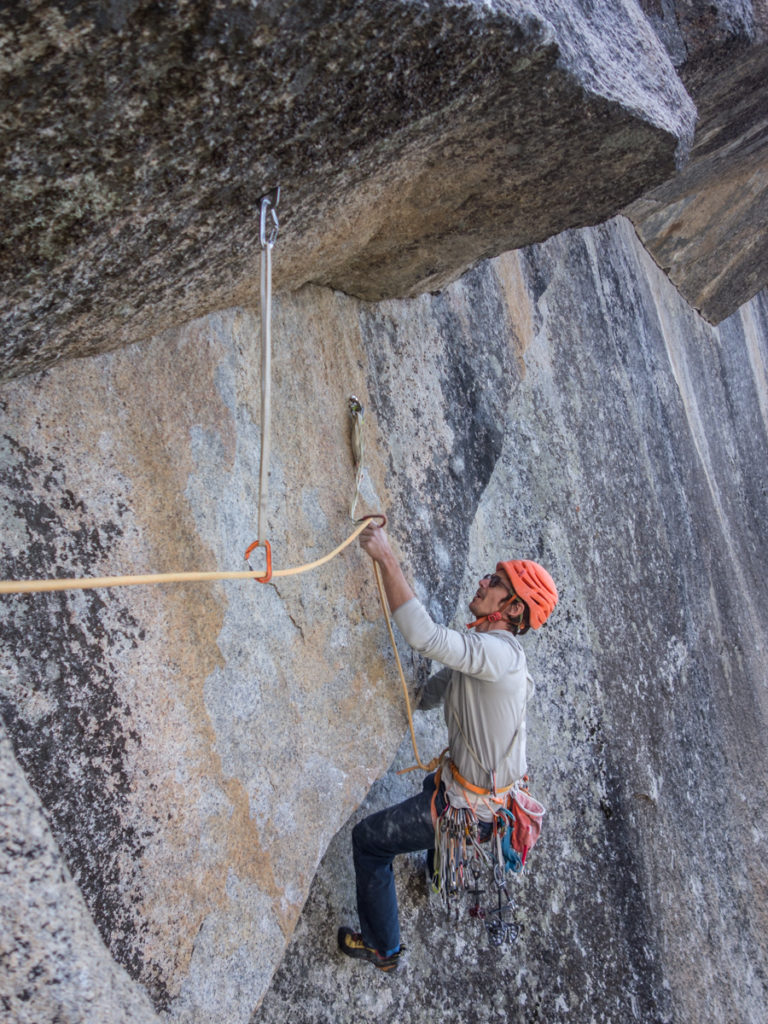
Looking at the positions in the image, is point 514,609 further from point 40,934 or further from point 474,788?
point 40,934

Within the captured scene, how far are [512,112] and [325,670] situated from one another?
1331 mm

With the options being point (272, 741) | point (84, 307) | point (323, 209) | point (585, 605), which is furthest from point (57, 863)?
point (585, 605)

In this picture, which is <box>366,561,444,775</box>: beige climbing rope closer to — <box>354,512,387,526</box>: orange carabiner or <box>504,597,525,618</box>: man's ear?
<box>354,512,387,526</box>: orange carabiner

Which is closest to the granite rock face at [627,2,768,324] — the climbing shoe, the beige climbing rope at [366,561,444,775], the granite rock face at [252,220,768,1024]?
the granite rock face at [252,220,768,1024]

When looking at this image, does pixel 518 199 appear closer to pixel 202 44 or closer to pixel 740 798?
pixel 202 44

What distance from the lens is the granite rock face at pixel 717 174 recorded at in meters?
2.50

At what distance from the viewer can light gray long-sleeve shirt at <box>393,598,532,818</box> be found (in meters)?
2.05

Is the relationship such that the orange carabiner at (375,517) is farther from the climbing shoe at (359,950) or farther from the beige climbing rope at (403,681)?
the climbing shoe at (359,950)

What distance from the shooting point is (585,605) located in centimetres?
340

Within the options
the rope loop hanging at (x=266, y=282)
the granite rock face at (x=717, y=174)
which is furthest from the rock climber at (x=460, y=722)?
the granite rock face at (x=717, y=174)

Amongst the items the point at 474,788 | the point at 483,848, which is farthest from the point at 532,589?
the point at 483,848

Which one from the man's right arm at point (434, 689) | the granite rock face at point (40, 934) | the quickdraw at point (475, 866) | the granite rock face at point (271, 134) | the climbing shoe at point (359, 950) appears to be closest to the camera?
the granite rock face at point (271, 134)

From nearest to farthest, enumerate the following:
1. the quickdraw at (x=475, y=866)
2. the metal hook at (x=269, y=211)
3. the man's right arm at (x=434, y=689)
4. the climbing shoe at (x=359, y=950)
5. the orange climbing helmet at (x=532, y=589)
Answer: the metal hook at (x=269, y=211) < the climbing shoe at (x=359, y=950) < the quickdraw at (x=475, y=866) < the orange climbing helmet at (x=532, y=589) < the man's right arm at (x=434, y=689)

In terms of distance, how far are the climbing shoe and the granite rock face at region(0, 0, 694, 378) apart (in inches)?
60.7
